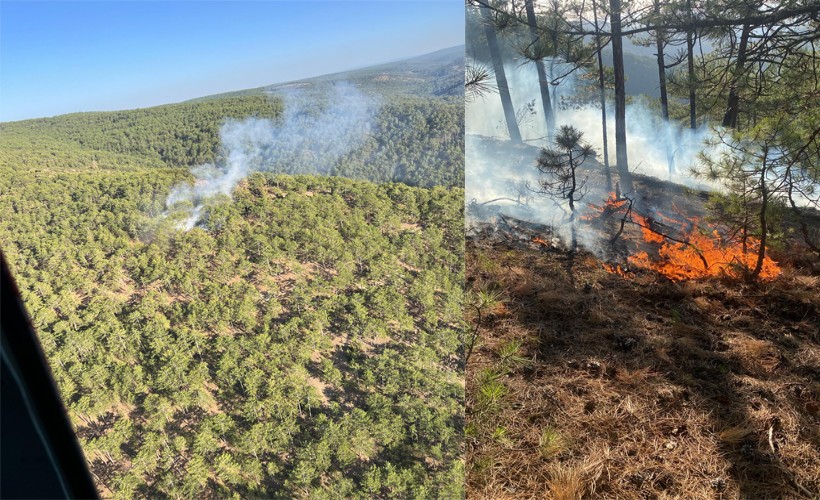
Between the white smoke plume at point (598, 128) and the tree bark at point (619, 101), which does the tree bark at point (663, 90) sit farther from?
the tree bark at point (619, 101)

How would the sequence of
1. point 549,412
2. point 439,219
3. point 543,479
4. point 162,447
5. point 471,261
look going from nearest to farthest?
1. point 162,447
2. point 543,479
3. point 549,412
4. point 439,219
5. point 471,261

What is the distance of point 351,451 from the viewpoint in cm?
165

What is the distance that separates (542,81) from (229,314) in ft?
7.52

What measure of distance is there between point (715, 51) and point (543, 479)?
2.63 metres

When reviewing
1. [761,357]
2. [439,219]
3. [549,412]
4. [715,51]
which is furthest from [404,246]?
[715,51]

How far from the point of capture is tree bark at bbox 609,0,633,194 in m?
2.64

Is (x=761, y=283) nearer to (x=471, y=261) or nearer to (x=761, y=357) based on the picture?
(x=761, y=357)

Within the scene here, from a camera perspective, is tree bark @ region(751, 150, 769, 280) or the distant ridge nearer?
the distant ridge

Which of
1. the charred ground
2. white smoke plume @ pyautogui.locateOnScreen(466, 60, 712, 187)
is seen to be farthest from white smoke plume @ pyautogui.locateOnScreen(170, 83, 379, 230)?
Result: the charred ground

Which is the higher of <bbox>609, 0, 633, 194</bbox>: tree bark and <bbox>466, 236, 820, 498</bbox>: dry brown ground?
<bbox>609, 0, 633, 194</bbox>: tree bark

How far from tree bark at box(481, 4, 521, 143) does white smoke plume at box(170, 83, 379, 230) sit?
954mm

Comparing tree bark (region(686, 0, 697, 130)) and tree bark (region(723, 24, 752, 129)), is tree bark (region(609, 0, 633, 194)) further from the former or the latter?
tree bark (region(723, 24, 752, 129))

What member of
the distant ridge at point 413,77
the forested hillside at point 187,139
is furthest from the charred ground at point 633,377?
the distant ridge at point 413,77

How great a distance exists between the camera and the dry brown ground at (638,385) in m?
1.77
